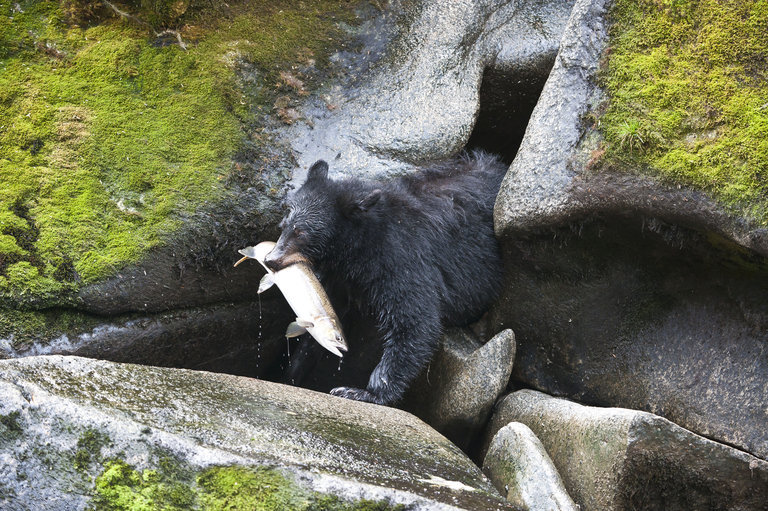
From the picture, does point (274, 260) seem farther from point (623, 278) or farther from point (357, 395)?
point (623, 278)

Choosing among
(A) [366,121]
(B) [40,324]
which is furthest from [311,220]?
(B) [40,324]

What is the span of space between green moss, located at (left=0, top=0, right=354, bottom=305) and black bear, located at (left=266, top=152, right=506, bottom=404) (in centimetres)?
81

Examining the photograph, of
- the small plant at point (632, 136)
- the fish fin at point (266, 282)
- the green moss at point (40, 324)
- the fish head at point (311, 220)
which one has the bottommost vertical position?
the green moss at point (40, 324)

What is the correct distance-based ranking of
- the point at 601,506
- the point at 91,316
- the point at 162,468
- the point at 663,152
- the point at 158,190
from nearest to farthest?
1. the point at 162,468
2. the point at 601,506
3. the point at 663,152
4. the point at 91,316
5. the point at 158,190

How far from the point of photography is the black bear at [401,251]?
545 centimetres

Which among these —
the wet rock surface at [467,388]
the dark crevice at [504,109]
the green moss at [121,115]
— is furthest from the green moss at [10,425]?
the dark crevice at [504,109]

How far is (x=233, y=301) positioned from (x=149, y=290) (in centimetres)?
73

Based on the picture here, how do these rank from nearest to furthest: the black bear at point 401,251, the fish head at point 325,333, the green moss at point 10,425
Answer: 1. the green moss at point 10,425
2. the fish head at point 325,333
3. the black bear at point 401,251

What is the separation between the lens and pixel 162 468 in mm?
3180

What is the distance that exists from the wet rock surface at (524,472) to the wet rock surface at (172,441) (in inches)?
8.5

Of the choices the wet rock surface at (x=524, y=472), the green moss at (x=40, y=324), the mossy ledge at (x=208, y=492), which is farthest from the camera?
the green moss at (x=40, y=324)

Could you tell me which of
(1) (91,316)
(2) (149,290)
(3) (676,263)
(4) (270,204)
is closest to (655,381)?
(3) (676,263)

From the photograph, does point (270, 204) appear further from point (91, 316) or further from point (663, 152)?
point (663, 152)

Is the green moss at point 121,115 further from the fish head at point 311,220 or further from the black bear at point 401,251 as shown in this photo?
the black bear at point 401,251
